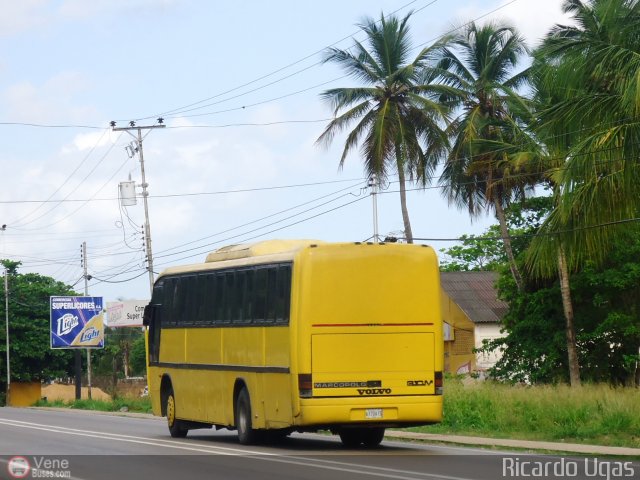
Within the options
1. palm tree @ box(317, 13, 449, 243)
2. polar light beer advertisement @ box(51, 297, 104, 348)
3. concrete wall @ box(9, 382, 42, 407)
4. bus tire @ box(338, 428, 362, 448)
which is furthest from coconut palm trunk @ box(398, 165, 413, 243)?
concrete wall @ box(9, 382, 42, 407)

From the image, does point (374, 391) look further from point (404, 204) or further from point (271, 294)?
point (404, 204)

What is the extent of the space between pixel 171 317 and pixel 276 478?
1049 centimetres

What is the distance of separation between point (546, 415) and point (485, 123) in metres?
25.3

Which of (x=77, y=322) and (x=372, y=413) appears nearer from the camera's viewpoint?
(x=372, y=413)

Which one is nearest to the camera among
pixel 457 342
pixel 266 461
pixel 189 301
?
pixel 266 461

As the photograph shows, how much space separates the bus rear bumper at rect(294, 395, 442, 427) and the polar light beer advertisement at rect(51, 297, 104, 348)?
46.0 metres

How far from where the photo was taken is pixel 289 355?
67.6 ft

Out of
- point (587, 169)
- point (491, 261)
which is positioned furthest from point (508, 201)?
point (491, 261)

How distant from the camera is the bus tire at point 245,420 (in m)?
22.4

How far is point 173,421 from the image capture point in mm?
26016

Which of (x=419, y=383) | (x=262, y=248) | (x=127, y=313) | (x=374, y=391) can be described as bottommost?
(x=374, y=391)

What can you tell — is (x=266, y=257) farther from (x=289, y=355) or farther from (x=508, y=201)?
(x=508, y=201)

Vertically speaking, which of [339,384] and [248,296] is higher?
[248,296]

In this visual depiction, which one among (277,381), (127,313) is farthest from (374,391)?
(127,313)
